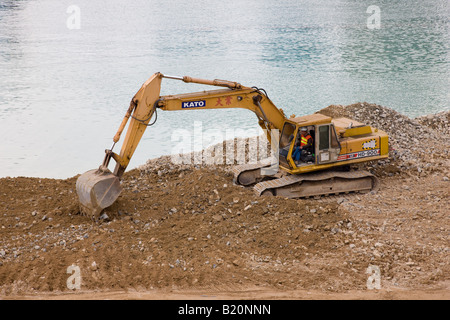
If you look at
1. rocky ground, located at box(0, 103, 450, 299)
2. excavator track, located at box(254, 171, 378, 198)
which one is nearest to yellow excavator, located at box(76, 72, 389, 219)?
excavator track, located at box(254, 171, 378, 198)

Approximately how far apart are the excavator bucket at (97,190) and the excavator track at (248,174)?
10.5ft

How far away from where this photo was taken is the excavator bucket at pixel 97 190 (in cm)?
941

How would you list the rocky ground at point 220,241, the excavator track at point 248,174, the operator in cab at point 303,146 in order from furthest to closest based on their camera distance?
the excavator track at point 248,174
the operator in cab at point 303,146
the rocky ground at point 220,241

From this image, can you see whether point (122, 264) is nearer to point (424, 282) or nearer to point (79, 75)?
point (424, 282)

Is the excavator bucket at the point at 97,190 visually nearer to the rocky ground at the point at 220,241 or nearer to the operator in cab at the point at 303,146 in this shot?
the rocky ground at the point at 220,241

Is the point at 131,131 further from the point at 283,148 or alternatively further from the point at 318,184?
the point at 318,184

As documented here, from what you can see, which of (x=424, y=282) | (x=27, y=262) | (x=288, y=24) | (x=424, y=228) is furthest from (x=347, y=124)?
(x=288, y=24)

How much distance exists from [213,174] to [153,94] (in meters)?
2.61

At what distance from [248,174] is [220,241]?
3042 mm

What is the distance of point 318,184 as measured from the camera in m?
11.4

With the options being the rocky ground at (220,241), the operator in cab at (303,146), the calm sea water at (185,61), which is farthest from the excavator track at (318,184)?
the calm sea water at (185,61)

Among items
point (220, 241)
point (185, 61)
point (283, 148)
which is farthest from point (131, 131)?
point (185, 61)

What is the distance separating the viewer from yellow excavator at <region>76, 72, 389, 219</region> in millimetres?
9602

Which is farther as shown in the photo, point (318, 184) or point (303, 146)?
point (318, 184)
